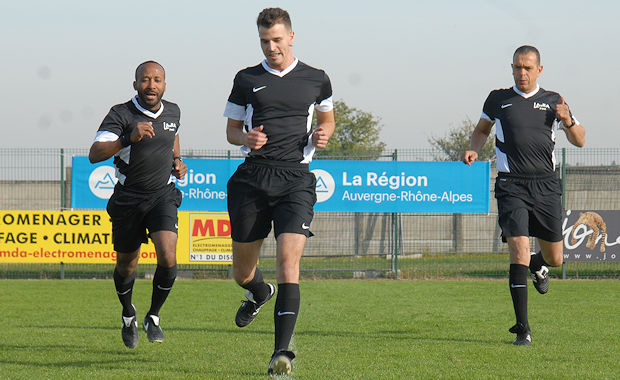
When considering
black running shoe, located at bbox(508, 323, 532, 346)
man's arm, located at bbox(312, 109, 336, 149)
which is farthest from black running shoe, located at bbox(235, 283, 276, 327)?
black running shoe, located at bbox(508, 323, 532, 346)

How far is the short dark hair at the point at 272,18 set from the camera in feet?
18.3

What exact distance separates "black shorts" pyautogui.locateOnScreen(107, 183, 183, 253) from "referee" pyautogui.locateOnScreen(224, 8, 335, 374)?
139 centimetres

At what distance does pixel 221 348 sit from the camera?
23.8 ft

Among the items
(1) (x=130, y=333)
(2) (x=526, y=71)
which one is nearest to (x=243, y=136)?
(1) (x=130, y=333)

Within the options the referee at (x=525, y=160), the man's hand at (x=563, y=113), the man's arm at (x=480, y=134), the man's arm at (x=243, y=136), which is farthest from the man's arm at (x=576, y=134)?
the man's arm at (x=243, y=136)

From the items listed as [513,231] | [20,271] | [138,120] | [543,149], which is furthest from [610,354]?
[20,271]

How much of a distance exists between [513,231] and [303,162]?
261 cm

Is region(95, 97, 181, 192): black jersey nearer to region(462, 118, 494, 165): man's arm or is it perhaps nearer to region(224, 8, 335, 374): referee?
region(224, 8, 335, 374): referee

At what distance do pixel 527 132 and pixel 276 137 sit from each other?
2930 mm

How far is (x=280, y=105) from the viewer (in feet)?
18.7

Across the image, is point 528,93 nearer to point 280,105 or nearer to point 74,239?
point 280,105

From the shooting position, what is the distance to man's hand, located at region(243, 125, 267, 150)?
5508 millimetres

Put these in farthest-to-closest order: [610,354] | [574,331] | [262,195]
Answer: [574,331] → [610,354] → [262,195]

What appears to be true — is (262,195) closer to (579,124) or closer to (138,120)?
(138,120)
